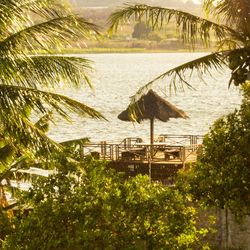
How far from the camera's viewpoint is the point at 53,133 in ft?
255

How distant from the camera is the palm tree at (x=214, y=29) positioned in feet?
50.7

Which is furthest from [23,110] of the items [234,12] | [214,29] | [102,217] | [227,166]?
[234,12]

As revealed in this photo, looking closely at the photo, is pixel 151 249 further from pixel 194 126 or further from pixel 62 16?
pixel 194 126

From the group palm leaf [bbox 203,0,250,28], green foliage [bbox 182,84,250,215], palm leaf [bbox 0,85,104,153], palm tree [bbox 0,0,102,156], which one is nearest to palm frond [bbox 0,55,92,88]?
palm tree [bbox 0,0,102,156]

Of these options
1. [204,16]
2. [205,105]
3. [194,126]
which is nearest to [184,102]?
[205,105]

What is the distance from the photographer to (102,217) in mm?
12852

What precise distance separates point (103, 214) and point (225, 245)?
489 inches

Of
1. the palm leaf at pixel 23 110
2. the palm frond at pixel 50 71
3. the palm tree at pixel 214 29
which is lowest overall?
the palm leaf at pixel 23 110

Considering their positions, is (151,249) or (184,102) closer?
(151,249)

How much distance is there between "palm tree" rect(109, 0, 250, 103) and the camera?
15.5 meters

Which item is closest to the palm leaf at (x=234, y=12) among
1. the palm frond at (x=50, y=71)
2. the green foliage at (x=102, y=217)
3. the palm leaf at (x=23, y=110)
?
the palm frond at (x=50, y=71)

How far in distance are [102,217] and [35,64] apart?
4.46 meters

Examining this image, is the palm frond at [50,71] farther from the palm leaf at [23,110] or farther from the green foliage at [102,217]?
Result: the green foliage at [102,217]

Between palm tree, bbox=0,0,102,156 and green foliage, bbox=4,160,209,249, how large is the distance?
265cm
